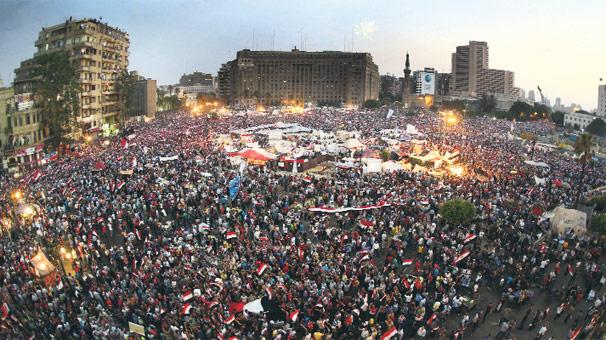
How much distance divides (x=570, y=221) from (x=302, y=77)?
169 metres

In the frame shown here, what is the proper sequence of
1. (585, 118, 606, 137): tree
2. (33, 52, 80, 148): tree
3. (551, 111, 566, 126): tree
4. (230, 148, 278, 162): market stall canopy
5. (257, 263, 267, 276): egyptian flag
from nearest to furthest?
(257, 263, 267, 276): egyptian flag < (230, 148, 278, 162): market stall canopy < (33, 52, 80, 148): tree < (585, 118, 606, 137): tree < (551, 111, 566, 126): tree

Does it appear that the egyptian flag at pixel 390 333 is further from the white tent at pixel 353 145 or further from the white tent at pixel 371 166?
the white tent at pixel 353 145

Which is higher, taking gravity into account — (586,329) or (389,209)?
(389,209)

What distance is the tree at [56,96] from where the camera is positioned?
159 ft

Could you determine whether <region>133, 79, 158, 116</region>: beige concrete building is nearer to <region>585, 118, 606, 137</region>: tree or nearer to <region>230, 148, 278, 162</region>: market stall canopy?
<region>230, 148, 278, 162</region>: market stall canopy

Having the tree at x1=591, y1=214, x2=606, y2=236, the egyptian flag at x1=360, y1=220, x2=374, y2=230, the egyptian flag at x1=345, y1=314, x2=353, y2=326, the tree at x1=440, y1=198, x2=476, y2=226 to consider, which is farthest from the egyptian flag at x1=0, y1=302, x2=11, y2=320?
the tree at x1=591, y1=214, x2=606, y2=236

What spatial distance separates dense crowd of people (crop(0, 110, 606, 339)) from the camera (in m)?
15.1

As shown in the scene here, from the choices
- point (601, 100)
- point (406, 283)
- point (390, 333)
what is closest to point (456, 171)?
point (406, 283)

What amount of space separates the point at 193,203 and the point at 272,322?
12614 mm

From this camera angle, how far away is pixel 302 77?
186 metres

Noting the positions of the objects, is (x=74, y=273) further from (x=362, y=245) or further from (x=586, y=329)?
(x=586, y=329)

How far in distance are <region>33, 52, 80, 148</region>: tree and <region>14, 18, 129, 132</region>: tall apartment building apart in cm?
776

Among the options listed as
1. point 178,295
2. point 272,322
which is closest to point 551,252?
point 272,322

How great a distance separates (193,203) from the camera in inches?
1013
